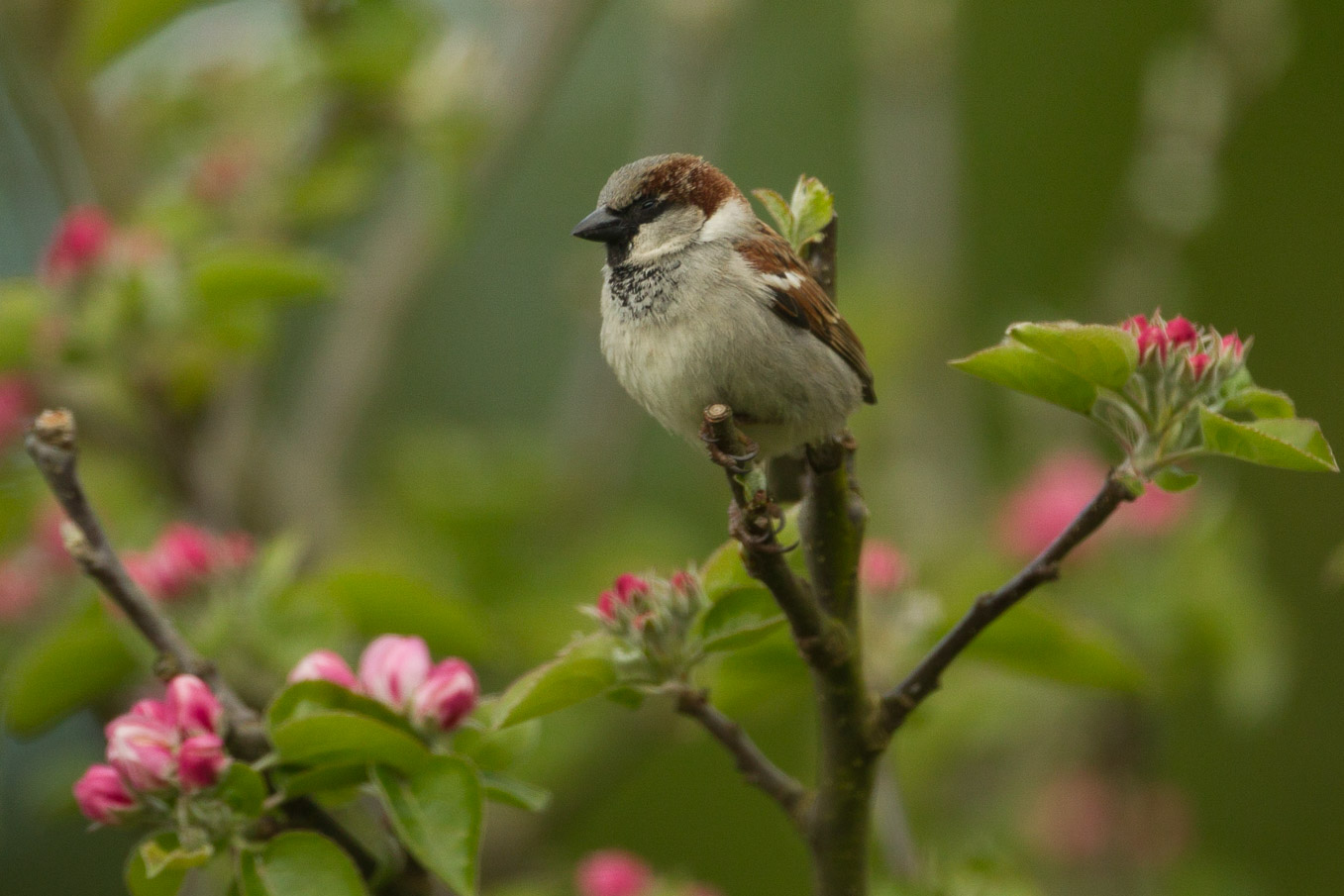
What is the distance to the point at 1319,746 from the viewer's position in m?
4.78

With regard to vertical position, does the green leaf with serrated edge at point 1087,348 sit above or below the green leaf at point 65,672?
above

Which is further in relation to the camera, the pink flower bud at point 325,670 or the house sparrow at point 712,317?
the house sparrow at point 712,317

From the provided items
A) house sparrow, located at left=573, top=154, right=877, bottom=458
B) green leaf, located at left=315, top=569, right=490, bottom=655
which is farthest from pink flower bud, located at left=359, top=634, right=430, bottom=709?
green leaf, located at left=315, top=569, right=490, bottom=655

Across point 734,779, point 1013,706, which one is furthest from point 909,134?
point 734,779

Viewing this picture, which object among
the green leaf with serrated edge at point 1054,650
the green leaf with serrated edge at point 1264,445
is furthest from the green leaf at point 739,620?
the green leaf with serrated edge at point 1264,445

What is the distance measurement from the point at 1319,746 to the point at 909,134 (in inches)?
101

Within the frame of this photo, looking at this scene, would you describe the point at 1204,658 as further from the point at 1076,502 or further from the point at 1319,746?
the point at 1319,746

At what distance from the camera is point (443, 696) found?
1521 millimetres

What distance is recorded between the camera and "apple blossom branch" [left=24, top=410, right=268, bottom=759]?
1.42m

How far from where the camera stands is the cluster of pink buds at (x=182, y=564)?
7.07 ft

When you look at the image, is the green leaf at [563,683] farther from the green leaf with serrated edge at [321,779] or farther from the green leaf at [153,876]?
the green leaf at [153,876]

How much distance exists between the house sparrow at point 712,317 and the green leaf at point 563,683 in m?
0.35

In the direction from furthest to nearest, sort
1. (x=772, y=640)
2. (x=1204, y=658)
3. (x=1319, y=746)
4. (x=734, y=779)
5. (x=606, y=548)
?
1. (x=734, y=779)
2. (x=1319, y=746)
3. (x=606, y=548)
4. (x=1204, y=658)
5. (x=772, y=640)

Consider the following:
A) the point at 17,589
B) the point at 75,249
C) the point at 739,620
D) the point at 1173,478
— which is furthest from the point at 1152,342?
the point at 17,589
